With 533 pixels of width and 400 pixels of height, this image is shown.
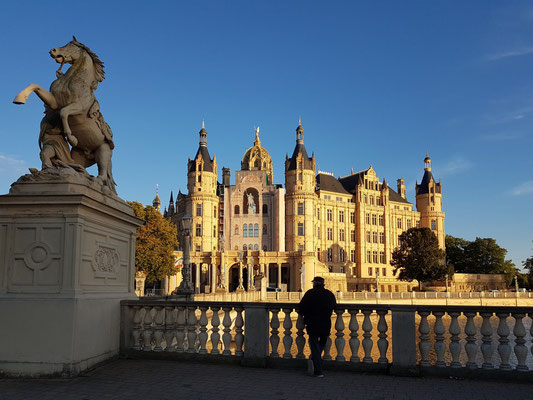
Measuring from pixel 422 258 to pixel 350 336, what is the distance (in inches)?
2700

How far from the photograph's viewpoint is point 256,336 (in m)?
7.88

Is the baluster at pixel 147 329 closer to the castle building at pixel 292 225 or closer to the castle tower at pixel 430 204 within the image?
the castle building at pixel 292 225

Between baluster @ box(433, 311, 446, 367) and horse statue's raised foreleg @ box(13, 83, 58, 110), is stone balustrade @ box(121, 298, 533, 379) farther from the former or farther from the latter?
horse statue's raised foreleg @ box(13, 83, 58, 110)

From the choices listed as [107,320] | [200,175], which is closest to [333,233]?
[200,175]

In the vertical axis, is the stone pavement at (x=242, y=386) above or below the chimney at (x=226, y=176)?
below

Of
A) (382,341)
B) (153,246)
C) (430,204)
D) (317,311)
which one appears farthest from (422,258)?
(317,311)

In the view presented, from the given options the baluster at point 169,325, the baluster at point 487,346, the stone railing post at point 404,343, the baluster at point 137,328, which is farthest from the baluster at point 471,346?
the baluster at point 137,328

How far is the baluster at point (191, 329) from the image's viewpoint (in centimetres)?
827

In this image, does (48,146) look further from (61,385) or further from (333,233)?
(333,233)

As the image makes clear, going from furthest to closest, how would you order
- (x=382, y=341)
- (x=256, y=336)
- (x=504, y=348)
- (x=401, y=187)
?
1. (x=401, y=187)
2. (x=256, y=336)
3. (x=382, y=341)
4. (x=504, y=348)

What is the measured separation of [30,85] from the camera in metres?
7.49

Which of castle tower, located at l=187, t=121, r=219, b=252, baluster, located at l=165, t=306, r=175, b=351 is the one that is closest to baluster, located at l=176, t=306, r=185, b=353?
baluster, located at l=165, t=306, r=175, b=351

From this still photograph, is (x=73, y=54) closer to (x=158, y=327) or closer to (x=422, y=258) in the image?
(x=158, y=327)

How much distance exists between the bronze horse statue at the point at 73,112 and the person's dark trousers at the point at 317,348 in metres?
4.32
